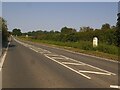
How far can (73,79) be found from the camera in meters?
14.3

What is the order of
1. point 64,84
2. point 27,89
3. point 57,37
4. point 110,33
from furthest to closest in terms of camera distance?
point 57,37 < point 110,33 < point 64,84 < point 27,89

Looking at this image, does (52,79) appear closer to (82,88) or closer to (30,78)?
(30,78)

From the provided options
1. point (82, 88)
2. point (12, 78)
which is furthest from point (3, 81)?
point (82, 88)

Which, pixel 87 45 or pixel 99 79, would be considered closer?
pixel 99 79

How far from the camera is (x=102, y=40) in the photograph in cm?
5241

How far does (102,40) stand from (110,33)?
4176 mm

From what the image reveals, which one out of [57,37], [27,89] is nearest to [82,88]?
[27,89]

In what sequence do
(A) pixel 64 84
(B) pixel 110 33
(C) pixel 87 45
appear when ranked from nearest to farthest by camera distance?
(A) pixel 64 84, (C) pixel 87 45, (B) pixel 110 33

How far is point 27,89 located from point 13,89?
0.47 m

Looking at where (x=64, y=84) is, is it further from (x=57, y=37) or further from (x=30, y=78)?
(x=57, y=37)

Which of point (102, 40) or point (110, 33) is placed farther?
point (102, 40)

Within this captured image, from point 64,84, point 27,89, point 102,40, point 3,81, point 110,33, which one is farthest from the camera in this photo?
point 102,40

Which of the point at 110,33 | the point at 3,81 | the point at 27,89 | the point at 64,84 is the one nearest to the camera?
the point at 27,89

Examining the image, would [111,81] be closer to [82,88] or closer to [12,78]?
[82,88]
